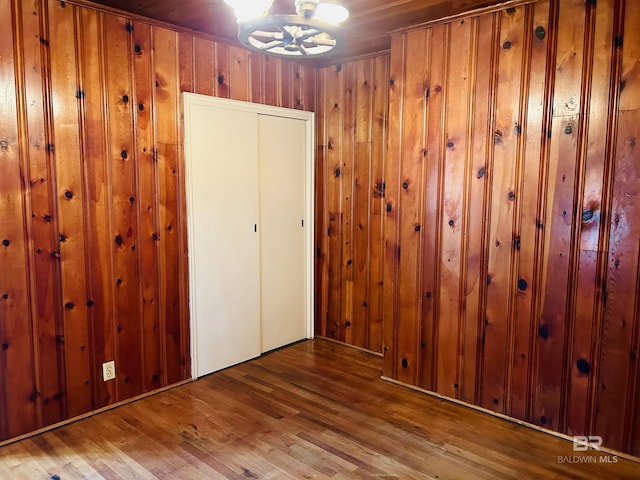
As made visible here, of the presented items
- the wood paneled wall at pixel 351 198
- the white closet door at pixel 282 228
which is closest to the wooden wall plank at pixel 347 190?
the wood paneled wall at pixel 351 198

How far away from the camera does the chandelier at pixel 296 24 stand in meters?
1.61

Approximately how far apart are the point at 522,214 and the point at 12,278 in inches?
117

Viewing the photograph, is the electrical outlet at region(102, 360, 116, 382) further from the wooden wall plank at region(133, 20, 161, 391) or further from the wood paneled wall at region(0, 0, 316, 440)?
the wooden wall plank at region(133, 20, 161, 391)

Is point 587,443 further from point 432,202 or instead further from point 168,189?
point 168,189

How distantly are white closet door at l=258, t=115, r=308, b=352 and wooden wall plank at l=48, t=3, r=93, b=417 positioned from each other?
146 cm

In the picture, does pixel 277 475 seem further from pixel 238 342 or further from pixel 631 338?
pixel 631 338

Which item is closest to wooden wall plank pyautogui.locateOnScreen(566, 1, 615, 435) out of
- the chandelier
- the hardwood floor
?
the hardwood floor

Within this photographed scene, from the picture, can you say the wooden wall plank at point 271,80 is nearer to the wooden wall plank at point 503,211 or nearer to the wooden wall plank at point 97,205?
the wooden wall plank at point 97,205

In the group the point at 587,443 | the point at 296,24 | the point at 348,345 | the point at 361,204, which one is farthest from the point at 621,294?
the point at 348,345

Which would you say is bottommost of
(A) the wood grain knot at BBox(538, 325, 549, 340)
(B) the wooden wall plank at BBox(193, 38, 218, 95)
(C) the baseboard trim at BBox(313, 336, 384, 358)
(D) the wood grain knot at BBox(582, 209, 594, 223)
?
(C) the baseboard trim at BBox(313, 336, 384, 358)

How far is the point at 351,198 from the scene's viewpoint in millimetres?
4160

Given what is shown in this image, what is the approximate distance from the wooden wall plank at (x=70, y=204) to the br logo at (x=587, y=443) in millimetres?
2945

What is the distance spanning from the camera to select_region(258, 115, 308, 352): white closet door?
397 centimetres

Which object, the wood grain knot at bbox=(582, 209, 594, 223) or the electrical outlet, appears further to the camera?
the electrical outlet
